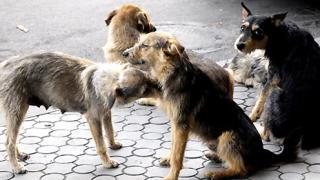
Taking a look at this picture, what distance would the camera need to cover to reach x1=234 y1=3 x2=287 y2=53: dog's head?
266 inches

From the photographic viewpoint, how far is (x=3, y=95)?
21.0 feet

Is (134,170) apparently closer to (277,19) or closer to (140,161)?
(140,161)

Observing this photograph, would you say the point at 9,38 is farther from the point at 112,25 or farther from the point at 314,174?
the point at 314,174

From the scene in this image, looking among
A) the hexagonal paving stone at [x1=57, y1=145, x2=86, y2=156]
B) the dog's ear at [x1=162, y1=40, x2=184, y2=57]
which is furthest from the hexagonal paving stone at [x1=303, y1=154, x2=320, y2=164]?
the hexagonal paving stone at [x1=57, y1=145, x2=86, y2=156]

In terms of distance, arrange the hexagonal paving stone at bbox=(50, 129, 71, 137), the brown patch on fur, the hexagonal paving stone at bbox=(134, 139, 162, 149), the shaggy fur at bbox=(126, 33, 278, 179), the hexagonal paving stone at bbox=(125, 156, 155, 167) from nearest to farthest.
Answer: the shaggy fur at bbox=(126, 33, 278, 179) → the hexagonal paving stone at bbox=(125, 156, 155, 167) → the brown patch on fur → the hexagonal paving stone at bbox=(134, 139, 162, 149) → the hexagonal paving stone at bbox=(50, 129, 71, 137)

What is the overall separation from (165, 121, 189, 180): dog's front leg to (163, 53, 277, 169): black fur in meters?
0.06

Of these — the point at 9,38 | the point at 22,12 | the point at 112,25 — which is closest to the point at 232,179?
the point at 112,25

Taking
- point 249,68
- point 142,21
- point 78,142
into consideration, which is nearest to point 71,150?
point 78,142

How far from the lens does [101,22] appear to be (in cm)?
1238

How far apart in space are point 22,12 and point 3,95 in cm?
731

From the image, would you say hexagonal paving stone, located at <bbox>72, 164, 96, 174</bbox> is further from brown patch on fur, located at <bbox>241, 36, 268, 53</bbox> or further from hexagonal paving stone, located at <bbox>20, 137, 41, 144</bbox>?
brown patch on fur, located at <bbox>241, 36, 268, 53</bbox>

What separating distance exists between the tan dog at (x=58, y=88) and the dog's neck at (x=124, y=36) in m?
1.42

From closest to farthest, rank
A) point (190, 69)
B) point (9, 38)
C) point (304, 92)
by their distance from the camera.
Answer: point (190, 69) → point (304, 92) → point (9, 38)

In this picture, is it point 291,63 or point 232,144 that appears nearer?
point 232,144
